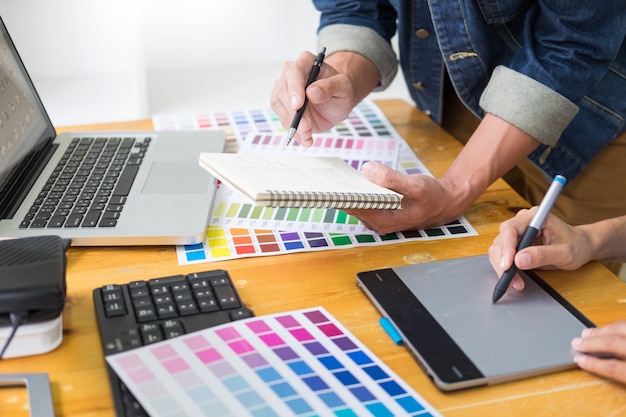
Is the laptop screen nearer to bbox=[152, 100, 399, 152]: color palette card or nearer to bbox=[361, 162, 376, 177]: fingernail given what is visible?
bbox=[152, 100, 399, 152]: color palette card

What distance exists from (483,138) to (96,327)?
1.95ft

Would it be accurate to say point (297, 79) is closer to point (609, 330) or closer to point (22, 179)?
point (22, 179)

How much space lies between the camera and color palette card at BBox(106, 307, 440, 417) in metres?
0.59

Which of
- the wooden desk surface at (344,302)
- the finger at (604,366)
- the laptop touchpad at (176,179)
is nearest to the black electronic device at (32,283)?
the wooden desk surface at (344,302)

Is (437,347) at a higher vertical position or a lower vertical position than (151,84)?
higher

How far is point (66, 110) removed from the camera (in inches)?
60.1

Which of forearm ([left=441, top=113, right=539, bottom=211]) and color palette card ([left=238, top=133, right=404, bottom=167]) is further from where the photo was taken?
color palette card ([left=238, top=133, right=404, bottom=167])

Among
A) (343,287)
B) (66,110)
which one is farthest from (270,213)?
(66,110)

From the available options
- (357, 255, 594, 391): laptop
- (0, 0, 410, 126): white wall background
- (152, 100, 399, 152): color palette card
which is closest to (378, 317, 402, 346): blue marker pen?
(357, 255, 594, 391): laptop

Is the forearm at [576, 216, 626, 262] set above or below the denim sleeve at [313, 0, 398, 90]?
below

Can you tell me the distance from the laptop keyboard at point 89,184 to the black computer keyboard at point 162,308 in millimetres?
154

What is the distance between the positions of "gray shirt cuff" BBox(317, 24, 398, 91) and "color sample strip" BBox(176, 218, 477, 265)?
425 millimetres

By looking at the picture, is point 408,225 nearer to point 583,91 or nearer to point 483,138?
point 483,138

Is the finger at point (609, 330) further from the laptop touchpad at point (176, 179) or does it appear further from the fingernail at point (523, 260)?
the laptop touchpad at point (176, 179)
